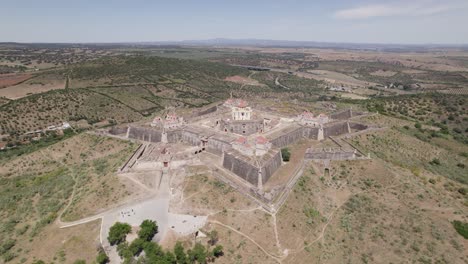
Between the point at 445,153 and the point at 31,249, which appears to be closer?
the point at 31,249

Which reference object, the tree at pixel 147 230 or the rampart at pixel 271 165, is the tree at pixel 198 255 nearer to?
the tree at pixel 147 230

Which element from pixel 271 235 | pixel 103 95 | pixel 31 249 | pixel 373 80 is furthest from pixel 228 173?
pixel 373 80

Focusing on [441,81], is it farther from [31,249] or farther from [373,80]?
[31,249]

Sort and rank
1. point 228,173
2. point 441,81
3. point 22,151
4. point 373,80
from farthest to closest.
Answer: point 373,80 → point 441,81 → point 22,151 → point 228,173

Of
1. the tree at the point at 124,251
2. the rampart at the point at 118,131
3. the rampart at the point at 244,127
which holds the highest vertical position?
the rampart at the point at 244,127

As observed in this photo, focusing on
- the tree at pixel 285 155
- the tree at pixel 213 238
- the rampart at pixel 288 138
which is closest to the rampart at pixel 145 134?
the rampart at pixel 288 138

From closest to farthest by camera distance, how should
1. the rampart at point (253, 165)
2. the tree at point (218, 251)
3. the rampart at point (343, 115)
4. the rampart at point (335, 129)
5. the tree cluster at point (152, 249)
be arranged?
the tree cluster at point (152, 249)
the tree at point (218, 251)
the rampart at point (253, 165)
the rampart at point (335, 129)
the rampart at point (343, 115)

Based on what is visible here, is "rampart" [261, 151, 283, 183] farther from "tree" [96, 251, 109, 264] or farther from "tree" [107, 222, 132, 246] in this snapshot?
"tree" [96, 251, 109, 264]
